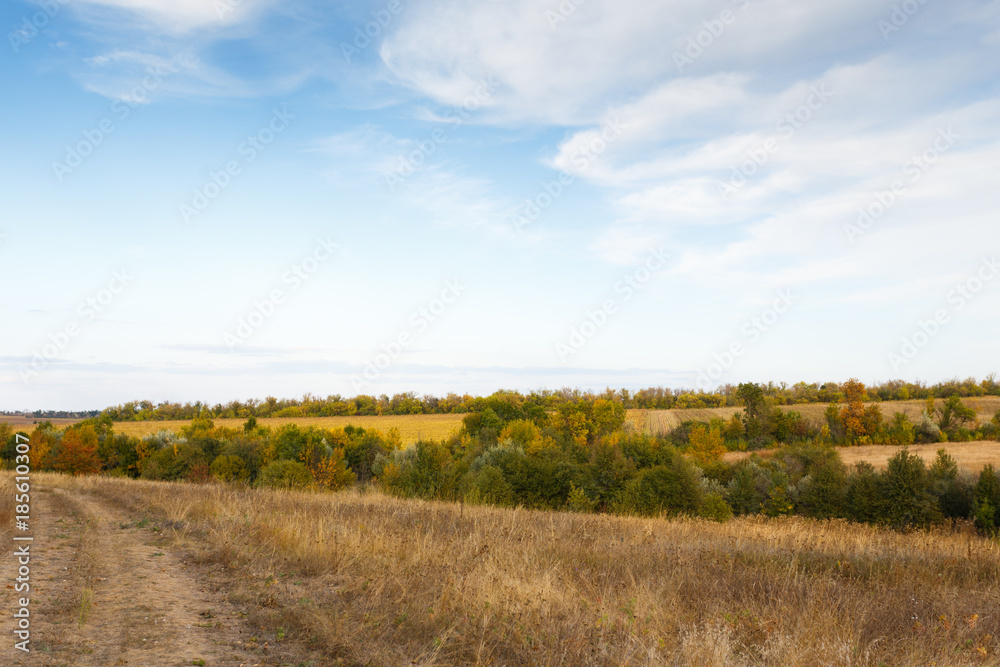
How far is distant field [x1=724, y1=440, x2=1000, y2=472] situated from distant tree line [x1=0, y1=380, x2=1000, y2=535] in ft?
11.1

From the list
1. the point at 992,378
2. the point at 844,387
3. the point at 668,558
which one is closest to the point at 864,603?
the point at 668,558

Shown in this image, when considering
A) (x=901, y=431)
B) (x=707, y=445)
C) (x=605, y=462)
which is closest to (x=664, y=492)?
(x=605, y=462)

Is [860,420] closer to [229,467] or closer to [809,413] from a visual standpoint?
[809,413]

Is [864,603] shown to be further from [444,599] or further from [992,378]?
[992,378]

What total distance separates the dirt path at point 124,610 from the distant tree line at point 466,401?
96.6 meters

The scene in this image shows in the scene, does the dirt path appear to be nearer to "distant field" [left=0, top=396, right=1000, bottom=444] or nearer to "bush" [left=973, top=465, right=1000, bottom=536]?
"bush" [left=973, top=465, right=1000, bottom=536]

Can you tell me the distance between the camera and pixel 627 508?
31.1 metres

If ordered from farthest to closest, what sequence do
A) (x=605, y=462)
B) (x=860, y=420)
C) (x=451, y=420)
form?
(x=451, y=420), (x=860, y=420), (x=605, y=462)

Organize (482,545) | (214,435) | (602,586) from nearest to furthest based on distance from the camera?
(602,586)
(482,545)
(214,435)

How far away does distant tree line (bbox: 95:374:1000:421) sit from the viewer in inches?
4277

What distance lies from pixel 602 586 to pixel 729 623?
2.00 metres

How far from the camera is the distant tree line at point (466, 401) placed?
10862cm

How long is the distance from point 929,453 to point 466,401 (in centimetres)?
7760

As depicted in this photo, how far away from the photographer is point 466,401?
120m
